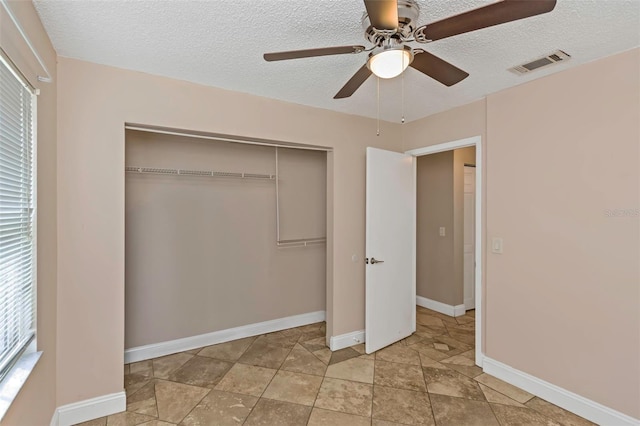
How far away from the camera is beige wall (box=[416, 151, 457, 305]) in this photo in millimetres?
4348

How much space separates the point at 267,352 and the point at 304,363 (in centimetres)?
44

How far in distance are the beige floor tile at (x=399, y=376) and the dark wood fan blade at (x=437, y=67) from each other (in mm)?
2331

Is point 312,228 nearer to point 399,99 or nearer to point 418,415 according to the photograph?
point 399,99

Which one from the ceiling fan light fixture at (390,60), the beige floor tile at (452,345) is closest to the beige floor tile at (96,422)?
the ceiling fan light fixture at (390,60)

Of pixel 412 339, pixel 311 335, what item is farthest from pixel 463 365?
pixel 311 335

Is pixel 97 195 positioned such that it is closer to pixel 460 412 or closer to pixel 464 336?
pixel 460 412

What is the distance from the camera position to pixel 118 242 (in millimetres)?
2287

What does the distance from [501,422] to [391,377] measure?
2.81 ft

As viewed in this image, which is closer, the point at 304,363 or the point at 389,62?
the point at 389,62

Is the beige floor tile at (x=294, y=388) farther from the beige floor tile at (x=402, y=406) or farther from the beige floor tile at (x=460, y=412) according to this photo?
the beige floor tile at (x=460, y=412)

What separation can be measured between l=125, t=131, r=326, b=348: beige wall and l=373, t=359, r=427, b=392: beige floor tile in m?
1.37

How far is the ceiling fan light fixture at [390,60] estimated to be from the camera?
151 centimetres

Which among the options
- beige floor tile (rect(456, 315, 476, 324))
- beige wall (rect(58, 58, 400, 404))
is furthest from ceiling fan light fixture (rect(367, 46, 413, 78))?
beige floor tile (rect(456, 315, 476, 324))

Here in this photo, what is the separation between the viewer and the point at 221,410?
90.9 inches
